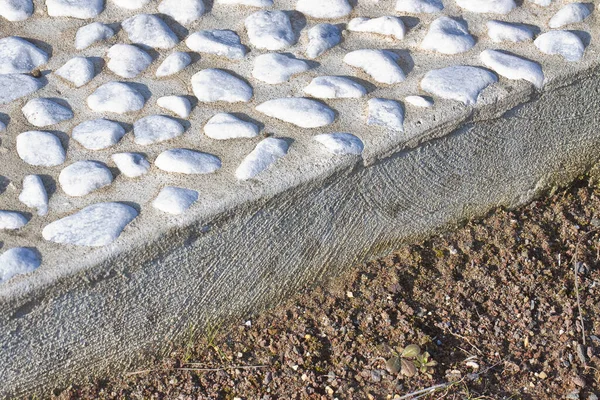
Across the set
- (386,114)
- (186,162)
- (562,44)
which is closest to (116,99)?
(186,162)

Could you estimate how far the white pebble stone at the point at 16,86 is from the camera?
2490 millimetres

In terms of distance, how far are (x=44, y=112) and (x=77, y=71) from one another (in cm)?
21

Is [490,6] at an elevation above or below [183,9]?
above

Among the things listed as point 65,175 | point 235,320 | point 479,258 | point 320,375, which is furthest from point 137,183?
point 479,258

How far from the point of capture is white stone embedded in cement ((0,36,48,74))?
2.59 metres

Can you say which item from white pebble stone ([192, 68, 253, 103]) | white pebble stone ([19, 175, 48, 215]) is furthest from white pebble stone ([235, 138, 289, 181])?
white pebble stone ([19, 175, 48, 215])

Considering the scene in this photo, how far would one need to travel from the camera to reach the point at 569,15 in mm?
2777

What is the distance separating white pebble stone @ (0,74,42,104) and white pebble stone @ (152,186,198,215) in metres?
0.63

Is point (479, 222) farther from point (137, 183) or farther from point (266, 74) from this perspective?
point (137, 183)

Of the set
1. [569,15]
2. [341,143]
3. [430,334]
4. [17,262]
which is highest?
[569,15]

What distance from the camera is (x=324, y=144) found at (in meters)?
2.27

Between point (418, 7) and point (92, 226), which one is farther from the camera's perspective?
point (418, 7)

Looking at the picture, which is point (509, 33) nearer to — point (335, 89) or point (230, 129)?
point (335, 89)

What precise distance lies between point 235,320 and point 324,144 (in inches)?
20.0
